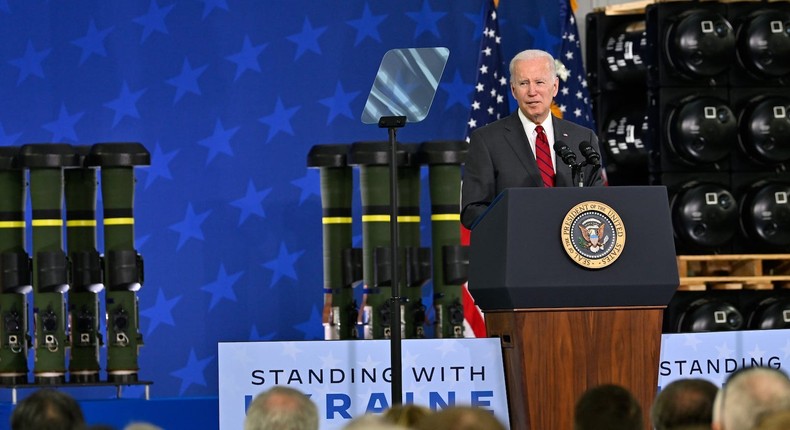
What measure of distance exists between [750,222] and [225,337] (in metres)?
3.52

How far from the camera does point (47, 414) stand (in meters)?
2.83

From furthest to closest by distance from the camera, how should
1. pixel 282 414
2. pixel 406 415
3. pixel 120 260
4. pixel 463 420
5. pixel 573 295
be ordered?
pixel 120 260
pixel 573 295
pixel 406 415
pixel 282 414
pixel 463 420

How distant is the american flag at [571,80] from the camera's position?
9.20 meters

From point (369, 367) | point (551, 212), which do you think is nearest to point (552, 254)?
point (551, 212)

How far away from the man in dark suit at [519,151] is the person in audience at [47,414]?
79.1 inches

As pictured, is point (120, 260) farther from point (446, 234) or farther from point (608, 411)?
point (608, 411)

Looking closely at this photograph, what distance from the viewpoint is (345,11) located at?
29.9 ft

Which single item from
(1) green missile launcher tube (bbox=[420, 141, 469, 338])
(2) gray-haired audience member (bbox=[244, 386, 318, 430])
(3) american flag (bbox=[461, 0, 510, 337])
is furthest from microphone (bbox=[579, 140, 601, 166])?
(3) american flag (bbox=[461, 0, 510, 337])

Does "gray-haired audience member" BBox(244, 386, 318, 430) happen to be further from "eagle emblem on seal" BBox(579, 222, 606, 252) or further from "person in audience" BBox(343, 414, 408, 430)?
"eagle emblem on seal" BBox(579, 222, 606, 252)

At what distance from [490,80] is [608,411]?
6504mm

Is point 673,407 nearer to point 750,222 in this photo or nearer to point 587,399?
point 587,399

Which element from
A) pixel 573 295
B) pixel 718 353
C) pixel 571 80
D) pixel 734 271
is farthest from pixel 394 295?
pixel 734 271

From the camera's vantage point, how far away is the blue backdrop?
28.4 ft

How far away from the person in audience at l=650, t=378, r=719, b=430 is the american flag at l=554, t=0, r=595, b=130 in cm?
631
